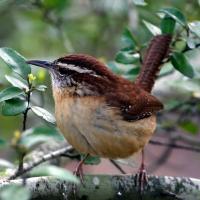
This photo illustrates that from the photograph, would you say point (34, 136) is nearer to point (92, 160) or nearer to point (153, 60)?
point (92, 160)

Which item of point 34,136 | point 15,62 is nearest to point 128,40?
point 15,62

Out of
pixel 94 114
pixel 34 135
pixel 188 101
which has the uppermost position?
pixel 34 135

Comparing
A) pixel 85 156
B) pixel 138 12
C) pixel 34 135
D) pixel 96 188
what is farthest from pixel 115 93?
pixel 138 12

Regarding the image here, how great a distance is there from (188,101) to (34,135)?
2292 millimetres

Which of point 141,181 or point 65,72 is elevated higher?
point 65,72

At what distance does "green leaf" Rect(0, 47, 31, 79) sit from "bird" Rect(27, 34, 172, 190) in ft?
0.28

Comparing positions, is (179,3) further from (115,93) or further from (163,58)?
(115,93)

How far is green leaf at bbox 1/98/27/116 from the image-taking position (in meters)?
3.29

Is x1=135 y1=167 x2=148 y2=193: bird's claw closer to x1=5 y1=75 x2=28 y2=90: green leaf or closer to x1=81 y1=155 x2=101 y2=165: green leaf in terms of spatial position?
x1=81 y1=155 x2=101 y2=165: green leaf

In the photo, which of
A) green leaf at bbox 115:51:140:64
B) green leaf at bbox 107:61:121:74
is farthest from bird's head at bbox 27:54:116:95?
green leaf at bbox 107:61:121:74

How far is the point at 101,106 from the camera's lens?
3.67 meters

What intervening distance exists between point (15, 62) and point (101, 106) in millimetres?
511

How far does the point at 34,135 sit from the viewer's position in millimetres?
2805

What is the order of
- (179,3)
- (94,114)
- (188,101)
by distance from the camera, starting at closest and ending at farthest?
1. (94,114)
2. (188,101)
3. (179,3)
